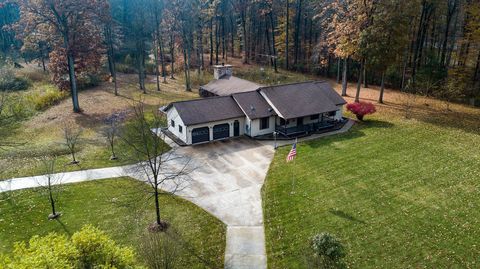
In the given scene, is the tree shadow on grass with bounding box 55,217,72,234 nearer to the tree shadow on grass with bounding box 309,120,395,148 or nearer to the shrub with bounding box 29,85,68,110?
the tree shadow on grass with bounding box 309,120,395,148

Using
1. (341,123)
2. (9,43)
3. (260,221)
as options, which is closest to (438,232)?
Result: (260,221)

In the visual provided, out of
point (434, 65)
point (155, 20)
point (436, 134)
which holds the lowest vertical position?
point (436, 134)

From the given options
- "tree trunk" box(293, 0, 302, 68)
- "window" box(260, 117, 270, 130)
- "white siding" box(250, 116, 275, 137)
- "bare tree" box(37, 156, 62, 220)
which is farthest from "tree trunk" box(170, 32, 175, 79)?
"bare tree" box(37, 156, 62, 220)

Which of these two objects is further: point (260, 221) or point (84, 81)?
point (84, 81)

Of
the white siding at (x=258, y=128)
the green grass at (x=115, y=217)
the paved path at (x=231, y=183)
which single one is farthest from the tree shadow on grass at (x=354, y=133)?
the green grass at (x=115, y=217)

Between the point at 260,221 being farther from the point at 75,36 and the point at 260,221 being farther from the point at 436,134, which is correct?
the point at 75,36

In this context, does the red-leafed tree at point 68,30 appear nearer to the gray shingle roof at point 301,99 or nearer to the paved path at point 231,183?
the paved path at point 231,183

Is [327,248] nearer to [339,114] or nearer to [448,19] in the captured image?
[339,114]
